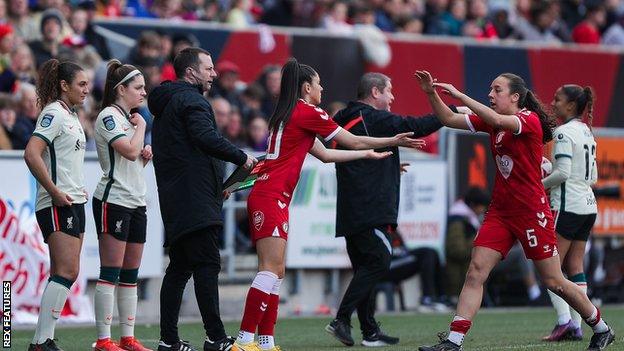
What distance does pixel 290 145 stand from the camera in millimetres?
9461

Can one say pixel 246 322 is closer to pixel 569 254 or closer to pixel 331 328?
pixel 331 328

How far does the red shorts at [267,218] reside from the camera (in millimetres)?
9250

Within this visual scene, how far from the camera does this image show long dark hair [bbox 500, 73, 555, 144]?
977cm

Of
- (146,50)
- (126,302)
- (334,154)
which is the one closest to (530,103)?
(334,154)

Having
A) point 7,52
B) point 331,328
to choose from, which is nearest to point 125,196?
point 331,328

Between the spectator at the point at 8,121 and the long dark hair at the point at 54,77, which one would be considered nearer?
the long dark hair at the point at 54,77

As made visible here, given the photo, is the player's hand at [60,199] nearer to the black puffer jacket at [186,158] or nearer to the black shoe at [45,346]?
the black puffer jacket at [186,158]

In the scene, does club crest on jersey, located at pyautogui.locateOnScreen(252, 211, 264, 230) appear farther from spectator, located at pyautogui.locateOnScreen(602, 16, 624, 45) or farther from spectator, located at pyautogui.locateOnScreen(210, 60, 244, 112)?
spectator, located at pyautogui.locateOnScreen(602, 16, 624, 45)

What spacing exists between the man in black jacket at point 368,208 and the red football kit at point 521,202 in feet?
5.25

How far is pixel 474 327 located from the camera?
42.5 ft

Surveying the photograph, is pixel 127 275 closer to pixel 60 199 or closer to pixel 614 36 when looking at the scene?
pixel 60 199

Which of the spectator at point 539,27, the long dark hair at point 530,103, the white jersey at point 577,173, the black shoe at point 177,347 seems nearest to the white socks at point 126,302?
the black shoe at point 177,347

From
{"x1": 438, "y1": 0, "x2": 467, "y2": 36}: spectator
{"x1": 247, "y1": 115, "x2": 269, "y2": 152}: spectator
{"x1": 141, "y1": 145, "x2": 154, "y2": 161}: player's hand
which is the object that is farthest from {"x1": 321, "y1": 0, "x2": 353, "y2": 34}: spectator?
{"x1": 141, "y1": 145, "x2": 154, "y2": 161}: player's hand

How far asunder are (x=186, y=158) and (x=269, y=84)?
8222 millimetres
